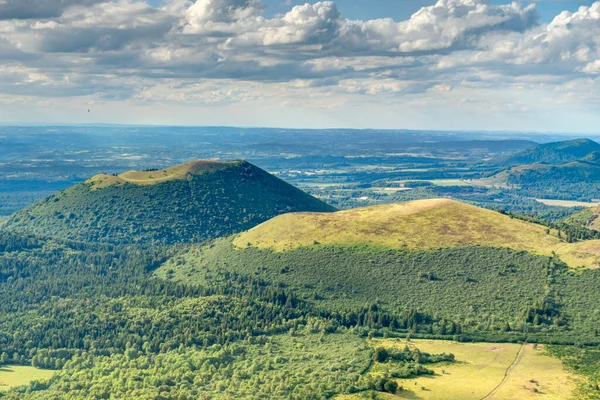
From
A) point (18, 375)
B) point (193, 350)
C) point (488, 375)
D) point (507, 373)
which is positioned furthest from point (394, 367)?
point (18, 375)

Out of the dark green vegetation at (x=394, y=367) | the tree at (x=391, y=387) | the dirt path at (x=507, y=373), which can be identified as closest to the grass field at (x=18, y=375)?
the dark green vegetation at (x=394, y=367)

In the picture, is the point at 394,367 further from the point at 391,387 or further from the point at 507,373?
Answer: the point at 507,373

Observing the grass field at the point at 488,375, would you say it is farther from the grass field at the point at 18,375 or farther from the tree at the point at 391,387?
the grass field at the point at 18,375

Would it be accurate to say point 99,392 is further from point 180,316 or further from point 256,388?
point 180,316

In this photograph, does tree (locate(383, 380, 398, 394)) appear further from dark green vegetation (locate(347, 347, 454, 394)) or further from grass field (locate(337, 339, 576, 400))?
grass field (locate(337, 339, 576, 400))

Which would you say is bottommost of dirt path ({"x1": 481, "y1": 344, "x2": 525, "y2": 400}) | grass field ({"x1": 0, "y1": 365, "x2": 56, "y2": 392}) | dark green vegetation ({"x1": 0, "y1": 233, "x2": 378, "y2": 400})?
grass field ({"x1": 0, "y1": 365, "x2": 56, "y2": 392})

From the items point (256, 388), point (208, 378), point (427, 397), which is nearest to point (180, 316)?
point (208, 378)

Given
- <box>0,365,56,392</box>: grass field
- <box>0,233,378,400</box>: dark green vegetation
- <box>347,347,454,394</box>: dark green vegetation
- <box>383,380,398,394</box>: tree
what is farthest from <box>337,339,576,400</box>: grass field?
<box>0,365,56,392</box>: grass field
